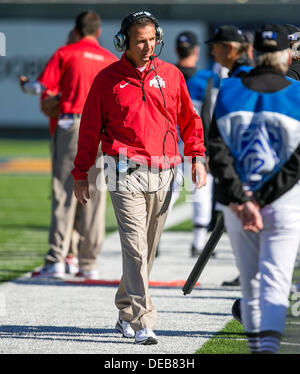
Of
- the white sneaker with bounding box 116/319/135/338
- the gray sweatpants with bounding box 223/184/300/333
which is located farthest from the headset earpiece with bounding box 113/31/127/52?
the white sneaker with bounding box 116/319/135/338

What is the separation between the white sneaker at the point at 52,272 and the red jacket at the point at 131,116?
3.21 m

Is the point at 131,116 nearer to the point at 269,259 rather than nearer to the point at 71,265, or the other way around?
the point at 269,259

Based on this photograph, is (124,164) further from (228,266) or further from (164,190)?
(228,266)

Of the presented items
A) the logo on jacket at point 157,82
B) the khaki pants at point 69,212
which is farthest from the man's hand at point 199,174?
the khaki pants at point 69,212

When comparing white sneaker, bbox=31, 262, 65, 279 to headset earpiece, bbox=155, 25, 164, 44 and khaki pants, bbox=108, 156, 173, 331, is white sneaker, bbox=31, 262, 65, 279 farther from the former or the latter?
headset earpiece, bbox=155, 25, 164, 44

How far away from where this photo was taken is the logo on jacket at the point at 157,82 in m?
6.39

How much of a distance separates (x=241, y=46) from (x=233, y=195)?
159 inches

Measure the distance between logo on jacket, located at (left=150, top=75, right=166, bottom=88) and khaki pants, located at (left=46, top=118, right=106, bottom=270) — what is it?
302 centimetres

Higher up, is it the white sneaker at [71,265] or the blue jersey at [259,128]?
the blue jersey at [259,128]

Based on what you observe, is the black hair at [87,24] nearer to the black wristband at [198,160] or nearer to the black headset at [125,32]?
the black headset at [125,32]

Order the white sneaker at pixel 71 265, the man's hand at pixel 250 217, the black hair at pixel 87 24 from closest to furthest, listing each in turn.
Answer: the man's hand at pixel 250 217
the black hair at pixel 87 24
the white sneaker at pixel 71 265

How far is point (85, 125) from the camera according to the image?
6387 millimetres
